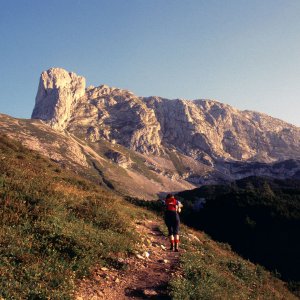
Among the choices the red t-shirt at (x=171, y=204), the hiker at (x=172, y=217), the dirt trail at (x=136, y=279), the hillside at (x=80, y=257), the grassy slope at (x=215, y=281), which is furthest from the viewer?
the red t-shirt at (x=171, y=204)

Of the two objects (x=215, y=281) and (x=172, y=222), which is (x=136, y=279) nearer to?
(x=215, y=281)

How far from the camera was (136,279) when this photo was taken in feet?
37.7

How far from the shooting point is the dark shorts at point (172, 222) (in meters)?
16.9

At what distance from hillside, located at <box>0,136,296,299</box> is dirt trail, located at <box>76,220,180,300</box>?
0.03 m

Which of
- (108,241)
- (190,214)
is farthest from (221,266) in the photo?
(190,214)

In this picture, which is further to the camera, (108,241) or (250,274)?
(250,274)

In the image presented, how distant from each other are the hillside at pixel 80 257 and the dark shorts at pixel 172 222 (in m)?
0.94

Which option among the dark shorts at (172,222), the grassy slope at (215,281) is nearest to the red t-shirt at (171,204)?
the dark shorts at (172,222)

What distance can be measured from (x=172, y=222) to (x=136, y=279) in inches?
240

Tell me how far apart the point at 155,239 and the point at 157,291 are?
6.98 metres

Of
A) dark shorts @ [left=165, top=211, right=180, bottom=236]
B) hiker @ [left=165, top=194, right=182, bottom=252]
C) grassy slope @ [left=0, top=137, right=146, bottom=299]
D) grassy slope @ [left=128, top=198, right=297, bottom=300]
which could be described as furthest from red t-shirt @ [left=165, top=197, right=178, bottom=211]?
grassy slope @ [left=0, top=137, right=146, bottom=299]

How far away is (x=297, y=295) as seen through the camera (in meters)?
20.0

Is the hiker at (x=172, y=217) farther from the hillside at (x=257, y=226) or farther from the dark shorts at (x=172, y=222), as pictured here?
the hillside at (x=257, y=226)

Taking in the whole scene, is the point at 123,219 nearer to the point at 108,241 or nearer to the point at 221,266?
A: the point at 108,241
